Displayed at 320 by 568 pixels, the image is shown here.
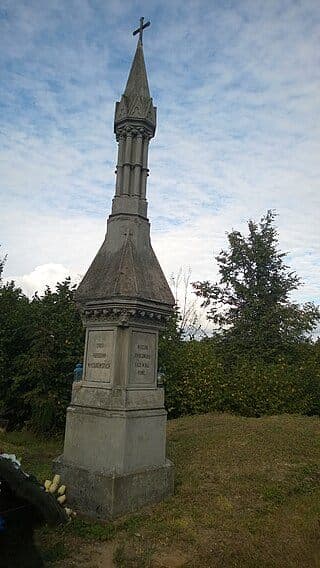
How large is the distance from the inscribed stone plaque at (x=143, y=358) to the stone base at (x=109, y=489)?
1403 millimetres

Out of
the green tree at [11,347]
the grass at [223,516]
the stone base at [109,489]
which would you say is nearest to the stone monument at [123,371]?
the stone base at [109,489]

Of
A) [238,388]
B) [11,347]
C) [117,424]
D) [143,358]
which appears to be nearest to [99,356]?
[143,358]

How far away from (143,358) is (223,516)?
261 centimetres

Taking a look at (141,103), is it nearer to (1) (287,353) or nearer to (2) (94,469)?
(2) (94,469)

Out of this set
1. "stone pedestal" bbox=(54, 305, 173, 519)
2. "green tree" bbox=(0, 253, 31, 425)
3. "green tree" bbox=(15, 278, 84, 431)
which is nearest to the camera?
"stone pedestal" bbox=(54, 305, 173, 519)

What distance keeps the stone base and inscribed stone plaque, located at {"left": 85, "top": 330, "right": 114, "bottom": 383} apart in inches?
55.5

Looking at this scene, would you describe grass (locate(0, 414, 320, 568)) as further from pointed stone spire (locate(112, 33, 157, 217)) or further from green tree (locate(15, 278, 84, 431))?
pointed stone spire (locate(112, 33, 157, 217))

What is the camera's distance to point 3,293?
16.8 metres

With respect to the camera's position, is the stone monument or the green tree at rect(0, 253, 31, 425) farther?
the green tree at rect(0, 253, 31, 425)

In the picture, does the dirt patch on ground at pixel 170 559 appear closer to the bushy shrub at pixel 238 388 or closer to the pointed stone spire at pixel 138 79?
Answer: the pointed stone spire at pixel 138 79

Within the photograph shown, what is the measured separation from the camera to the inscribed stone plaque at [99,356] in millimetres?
7211

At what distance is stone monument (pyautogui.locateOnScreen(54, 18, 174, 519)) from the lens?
6766mm

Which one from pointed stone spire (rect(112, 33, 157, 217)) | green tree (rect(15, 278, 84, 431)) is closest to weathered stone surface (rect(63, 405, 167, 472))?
pointed stone spire (rect(112, 33, 157, 217))

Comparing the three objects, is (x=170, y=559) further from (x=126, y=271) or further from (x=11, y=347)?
(x=11, y=347)
